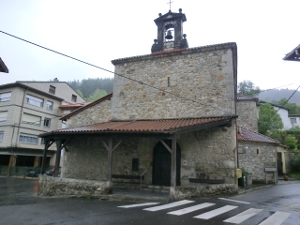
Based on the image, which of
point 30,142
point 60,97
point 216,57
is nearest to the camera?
point 216,57

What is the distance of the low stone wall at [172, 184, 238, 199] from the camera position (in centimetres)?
770

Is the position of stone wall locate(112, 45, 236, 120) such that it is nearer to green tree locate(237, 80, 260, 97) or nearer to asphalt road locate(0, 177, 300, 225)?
asphalt road locate(0, 177, 300, 225)

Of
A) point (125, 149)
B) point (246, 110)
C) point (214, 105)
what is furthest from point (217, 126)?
point (246, 110)

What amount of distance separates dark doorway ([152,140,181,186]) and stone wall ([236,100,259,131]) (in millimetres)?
13445

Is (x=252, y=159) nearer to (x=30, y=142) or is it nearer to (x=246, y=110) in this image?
(x=246, y=110)

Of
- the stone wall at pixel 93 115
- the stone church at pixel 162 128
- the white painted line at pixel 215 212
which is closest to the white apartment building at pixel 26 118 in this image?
the stone church at pixel 162 128

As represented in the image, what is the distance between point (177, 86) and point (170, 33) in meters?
3.73

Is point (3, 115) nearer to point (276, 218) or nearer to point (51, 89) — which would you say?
point (51, 89)

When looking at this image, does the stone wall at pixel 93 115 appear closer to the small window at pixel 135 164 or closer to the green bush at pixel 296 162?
the small window at pixel 135 164

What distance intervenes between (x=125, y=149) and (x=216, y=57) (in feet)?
20.2

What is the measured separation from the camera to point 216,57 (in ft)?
35.4

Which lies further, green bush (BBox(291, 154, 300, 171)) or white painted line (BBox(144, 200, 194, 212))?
green bush (BBox(291, 154, 300, 171))

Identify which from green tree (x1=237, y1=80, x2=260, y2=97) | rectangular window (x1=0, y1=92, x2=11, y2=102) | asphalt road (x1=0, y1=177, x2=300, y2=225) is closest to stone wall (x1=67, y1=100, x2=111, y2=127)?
asphalt road (x1=0, y1=177, x2=300, y2=225)

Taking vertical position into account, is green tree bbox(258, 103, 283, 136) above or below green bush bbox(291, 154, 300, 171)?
above
